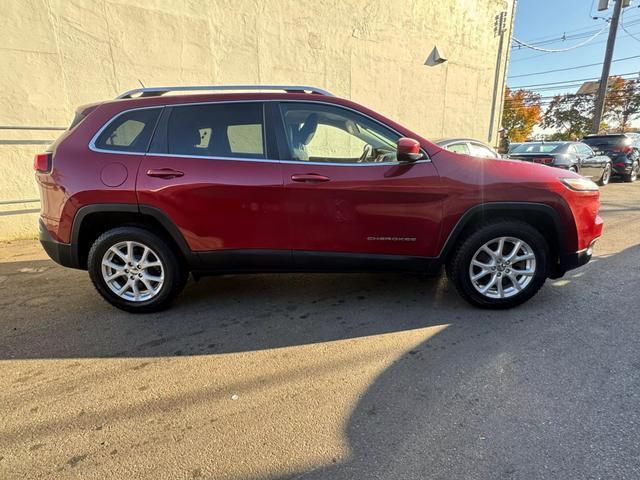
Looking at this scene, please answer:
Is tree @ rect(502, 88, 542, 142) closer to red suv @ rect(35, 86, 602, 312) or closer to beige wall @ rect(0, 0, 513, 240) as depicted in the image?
beige wall @ rect(0, 0, 513, 240)

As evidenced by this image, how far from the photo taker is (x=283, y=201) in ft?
9.93

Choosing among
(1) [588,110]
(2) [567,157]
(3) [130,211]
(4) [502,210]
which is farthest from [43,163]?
(1) [588,110]

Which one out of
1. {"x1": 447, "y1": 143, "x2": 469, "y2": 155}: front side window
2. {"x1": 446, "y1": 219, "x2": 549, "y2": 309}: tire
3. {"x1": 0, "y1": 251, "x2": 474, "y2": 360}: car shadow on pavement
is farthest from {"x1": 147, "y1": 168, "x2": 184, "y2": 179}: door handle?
{"x1": 447, "y1": 143, "x2": 469, "y2": 155}: front side window

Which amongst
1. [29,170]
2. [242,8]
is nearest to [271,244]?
[29,170]

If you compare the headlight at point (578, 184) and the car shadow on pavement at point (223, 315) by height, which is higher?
the headlight at point (578, 184)

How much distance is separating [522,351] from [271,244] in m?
2.09

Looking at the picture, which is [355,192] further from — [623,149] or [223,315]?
[623,149]

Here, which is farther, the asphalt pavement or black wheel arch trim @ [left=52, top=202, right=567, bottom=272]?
black wheel arch trim @ [left=52, top=202, right=567, bottom=272]

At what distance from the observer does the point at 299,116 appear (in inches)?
126

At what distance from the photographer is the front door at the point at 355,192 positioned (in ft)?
9.87

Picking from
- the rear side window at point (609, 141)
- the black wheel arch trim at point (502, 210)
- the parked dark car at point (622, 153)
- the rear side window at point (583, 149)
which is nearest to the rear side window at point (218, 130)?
the black wheel arch trim at point (502, 210)

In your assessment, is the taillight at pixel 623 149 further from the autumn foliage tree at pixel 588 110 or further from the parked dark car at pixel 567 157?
the autumn foliage tree at pixel 588 110

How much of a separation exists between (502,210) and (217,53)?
606cm

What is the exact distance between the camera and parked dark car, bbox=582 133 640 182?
12617 millimetres
